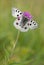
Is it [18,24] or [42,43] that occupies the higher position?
[18,24]

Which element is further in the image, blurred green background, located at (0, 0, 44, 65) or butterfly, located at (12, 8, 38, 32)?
blurred green background, located at (0, 0, 44, 65)

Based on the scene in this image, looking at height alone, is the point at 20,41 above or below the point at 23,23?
below

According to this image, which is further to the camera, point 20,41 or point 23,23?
Result: point 20,41

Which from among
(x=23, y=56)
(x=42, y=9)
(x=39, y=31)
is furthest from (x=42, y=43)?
(x=42, y=9)

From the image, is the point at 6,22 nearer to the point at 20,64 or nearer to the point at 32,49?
the point at 32,49

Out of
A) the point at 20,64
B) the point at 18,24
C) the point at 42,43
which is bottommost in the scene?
the point at 42,43

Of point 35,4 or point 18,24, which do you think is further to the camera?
point 35,4

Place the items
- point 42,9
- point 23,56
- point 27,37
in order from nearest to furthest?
1. point 23,56
2. point 27,37
3. point 42,9

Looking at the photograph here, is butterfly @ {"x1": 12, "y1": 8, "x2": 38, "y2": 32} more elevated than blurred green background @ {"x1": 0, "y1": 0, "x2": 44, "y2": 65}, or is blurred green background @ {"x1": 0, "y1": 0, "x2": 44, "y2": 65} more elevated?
butterfly @ {"x1": 12, "y1": 8, "x2": 38, "y2": 32}

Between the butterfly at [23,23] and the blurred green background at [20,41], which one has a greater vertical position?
the butterfly at [23,23]

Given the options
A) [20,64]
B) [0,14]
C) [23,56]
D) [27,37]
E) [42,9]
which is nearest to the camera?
[20,64]

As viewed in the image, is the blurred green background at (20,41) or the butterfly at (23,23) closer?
the butterfly at (23,23)
